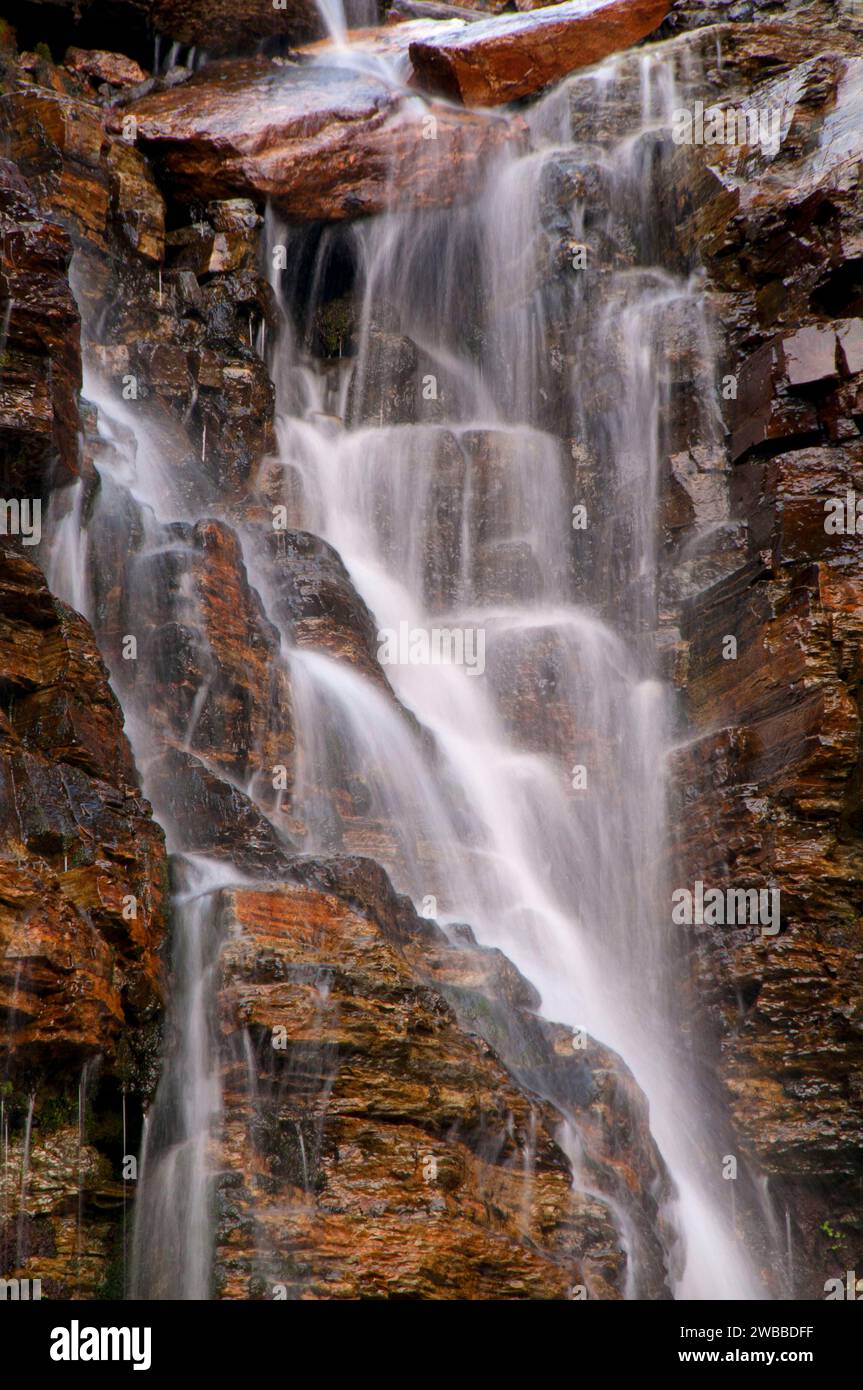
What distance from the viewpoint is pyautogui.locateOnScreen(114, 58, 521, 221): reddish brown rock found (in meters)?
18.1

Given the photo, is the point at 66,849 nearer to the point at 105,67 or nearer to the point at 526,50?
the point at 105,67

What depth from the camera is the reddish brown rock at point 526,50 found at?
1984cm

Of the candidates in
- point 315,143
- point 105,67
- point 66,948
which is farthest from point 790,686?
point 105,67

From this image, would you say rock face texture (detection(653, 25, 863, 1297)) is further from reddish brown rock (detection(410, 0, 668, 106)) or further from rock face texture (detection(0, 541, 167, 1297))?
rock face texture (detection(0, 541, 167, 1297))

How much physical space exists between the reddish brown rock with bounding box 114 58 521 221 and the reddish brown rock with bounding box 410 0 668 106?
0.60 metres

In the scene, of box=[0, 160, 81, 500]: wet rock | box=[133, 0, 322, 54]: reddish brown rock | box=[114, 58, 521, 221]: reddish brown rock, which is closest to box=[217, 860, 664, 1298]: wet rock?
box=[0, 160, 81, 500]: wet rock

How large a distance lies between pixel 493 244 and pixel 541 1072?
1279 centimetres

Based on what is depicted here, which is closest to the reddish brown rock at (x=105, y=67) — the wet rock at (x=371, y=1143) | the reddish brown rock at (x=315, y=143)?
the reddish brown rock at (x=315, y=143)

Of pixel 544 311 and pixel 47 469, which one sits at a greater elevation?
pixel 544 311

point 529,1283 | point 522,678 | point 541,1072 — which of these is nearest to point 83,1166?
point 529,1283

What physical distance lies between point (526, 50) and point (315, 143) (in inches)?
152

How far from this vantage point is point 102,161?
1695cm

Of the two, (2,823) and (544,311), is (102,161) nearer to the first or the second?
(544,311)

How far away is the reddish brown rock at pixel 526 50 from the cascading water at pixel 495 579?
1.68 ft
